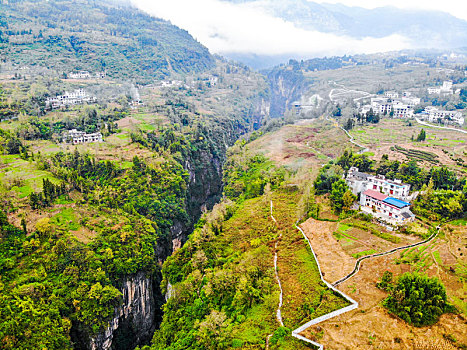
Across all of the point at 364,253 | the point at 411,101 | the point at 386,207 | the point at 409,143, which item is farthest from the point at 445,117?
the point at 364,253

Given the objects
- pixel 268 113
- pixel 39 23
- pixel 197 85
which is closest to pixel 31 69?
pixel 39 23

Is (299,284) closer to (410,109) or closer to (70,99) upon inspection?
(410,109)

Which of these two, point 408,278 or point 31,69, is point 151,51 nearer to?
point 31,69

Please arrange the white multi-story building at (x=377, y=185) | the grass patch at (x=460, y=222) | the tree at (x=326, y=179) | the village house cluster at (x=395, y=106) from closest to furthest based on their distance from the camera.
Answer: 1. the grass patch at (x=460, y=222)
2. the white multi-story building at (x=377, y=185)
3. the tree at (x=326, y=179)
4. the village house cluster at (x=395, y=106)

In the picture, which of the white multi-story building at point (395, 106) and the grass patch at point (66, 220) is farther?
Result: the white multi-story building at point (395, 106)

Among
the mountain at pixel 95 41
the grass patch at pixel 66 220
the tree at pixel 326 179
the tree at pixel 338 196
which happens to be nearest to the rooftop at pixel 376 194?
the tree at pixel 338 196

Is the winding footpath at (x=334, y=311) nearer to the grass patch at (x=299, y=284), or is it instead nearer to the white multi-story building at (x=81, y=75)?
the grass patch at (x=299, y=284)

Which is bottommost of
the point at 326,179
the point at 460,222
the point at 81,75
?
the point at 460,222
